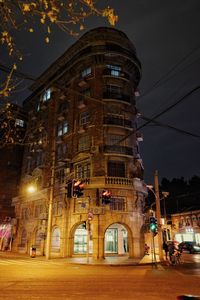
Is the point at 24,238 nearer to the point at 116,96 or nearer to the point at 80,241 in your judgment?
the point at 80,241

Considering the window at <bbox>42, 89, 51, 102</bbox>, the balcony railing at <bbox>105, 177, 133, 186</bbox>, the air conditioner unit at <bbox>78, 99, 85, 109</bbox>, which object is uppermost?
the window at <bbox>42, 89, 51, 102</bbox>

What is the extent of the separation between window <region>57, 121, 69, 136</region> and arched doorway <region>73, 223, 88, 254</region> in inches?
529

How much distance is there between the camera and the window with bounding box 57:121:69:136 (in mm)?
35219

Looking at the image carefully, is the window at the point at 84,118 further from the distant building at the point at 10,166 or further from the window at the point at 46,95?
the distant building at the point at 10,166

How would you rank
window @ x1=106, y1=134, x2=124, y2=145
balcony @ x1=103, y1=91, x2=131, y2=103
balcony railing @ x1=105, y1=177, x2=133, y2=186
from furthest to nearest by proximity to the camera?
balcony @ x1=103, y1=91, x2=131, y2=103 < window @ x1=106, y1=134, x2=124, y2=145 < balcony railing @ x1=105, y1=177, x2=133, y2=186

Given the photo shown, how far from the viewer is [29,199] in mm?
36500

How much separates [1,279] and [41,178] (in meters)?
25.3

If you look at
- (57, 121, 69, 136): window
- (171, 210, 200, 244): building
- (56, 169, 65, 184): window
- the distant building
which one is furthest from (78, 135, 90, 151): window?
(171, 210, 200, 244): building

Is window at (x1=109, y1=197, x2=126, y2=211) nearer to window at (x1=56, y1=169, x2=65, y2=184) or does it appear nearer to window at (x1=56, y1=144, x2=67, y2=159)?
window at (x1=56, y1=169, x2=65, y2=184)

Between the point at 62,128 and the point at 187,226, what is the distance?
32.3m

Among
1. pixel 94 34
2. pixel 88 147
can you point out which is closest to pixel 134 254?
pixel 88 147

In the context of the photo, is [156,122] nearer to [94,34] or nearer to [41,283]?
[41,283]

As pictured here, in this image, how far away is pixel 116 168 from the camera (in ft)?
96.2

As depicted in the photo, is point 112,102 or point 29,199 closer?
point 112,102
